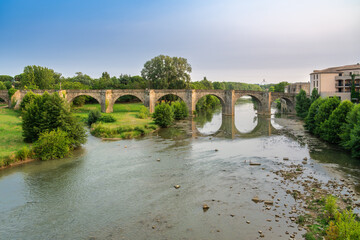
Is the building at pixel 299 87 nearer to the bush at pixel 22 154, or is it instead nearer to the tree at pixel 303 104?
the tree at pixel 303 104

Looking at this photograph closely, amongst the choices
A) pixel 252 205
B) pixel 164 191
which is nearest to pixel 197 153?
pixel 164 191

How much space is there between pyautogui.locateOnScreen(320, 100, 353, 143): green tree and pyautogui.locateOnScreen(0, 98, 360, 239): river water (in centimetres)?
201

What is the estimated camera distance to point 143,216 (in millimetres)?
17641

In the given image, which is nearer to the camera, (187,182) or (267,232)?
(267,232)

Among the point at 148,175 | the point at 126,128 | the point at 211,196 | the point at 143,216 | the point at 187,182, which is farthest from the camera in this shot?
the point at 126,128

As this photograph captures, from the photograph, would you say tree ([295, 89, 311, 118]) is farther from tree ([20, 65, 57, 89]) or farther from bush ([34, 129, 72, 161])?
tree ([20, 65, 57, 89])

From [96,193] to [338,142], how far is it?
104 feet

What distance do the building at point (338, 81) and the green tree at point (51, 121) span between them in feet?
192

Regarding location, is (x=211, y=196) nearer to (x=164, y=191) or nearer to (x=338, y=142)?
(x=164, y=191)

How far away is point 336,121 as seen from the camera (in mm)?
35719

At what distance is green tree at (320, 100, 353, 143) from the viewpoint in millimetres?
35463

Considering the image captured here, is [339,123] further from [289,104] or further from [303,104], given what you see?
[289,104]

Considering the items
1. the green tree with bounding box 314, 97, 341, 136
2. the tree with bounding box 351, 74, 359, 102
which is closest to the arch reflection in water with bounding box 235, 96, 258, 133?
the green tree with bounding box 314, 97, 341, 136

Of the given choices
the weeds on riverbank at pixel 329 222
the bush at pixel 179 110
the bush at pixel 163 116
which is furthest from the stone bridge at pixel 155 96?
the weeds on riverbank at pixel 329 222
